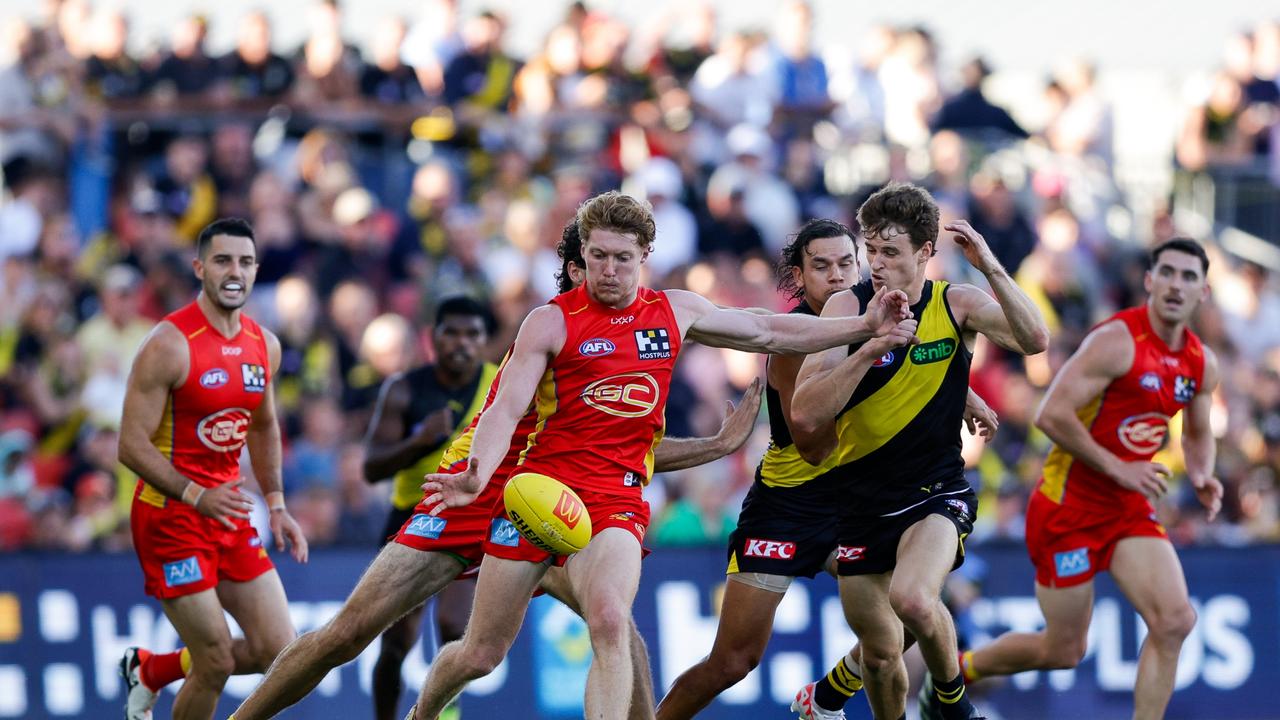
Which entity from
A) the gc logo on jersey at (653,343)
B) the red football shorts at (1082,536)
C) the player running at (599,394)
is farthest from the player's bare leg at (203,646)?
the red football shorts at (1082,536)

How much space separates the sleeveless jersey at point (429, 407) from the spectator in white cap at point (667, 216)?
5.94 metres

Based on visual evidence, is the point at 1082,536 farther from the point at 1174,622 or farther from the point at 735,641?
the point at 735,641

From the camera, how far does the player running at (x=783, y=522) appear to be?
9.59m

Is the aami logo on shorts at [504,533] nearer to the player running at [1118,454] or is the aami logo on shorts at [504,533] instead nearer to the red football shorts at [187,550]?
the red football shorts at [187,550]

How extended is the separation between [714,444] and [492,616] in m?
1.76

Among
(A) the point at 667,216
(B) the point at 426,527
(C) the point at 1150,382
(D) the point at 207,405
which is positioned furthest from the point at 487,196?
(B) the point at 426,527

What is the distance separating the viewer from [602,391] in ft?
27.8

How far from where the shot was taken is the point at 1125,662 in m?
13.9

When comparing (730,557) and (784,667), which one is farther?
(784,667)

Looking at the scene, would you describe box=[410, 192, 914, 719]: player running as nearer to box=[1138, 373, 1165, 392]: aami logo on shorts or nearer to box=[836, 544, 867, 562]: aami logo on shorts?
box=[836, 544, 867, 562]: aami logo on shorts

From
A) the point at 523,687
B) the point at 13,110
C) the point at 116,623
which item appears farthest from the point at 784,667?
the point at 13,110

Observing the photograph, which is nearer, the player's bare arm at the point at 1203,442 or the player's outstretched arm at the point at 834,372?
the player's outstretched arm at the point at 834,372

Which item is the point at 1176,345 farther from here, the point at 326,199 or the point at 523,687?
the point at 326,199

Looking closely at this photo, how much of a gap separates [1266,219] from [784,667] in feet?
32.5
